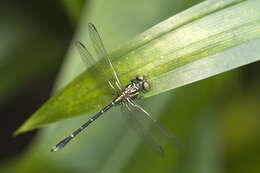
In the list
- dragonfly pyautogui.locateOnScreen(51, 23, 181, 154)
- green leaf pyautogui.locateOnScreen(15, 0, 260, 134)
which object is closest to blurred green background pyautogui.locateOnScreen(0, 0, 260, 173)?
dragonfly pyautogui.locateOnScreen(51, 23, 181, 154)

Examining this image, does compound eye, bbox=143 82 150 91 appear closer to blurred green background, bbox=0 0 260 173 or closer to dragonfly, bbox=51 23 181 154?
dragonfly, bbox=51 23 181 154

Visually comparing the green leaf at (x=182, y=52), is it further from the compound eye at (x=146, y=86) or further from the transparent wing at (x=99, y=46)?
the transparent wing at (x=99, y=46)

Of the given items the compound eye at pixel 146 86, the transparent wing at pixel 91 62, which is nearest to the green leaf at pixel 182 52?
the compound eye at pixel 146 86

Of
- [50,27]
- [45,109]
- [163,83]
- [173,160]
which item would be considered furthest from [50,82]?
[163,83]

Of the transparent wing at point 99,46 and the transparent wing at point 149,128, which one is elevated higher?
the transparent wing at point 99,46

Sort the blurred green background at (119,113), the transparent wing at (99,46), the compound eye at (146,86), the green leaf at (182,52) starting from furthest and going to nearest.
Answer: the blurred green background at (119,113) < the transparent wing at (99,46) < the compound eye at (146,86) < the green leaf at (182,52)
